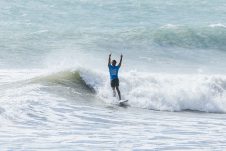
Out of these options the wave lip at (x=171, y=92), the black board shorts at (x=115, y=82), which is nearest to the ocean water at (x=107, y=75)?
the wave lip at (x=171, y=92)

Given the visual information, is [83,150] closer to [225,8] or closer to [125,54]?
[125,54]

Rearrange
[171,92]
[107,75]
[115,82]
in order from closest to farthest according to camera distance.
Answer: [115,82] → [171,92] → [107,75]

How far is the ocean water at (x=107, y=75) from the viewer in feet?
50.9

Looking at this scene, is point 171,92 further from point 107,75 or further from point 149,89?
point 107,75

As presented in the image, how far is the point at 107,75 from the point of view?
75.2 ft

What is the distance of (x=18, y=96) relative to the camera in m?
19.1

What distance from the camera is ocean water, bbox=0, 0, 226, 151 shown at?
15.5 meters

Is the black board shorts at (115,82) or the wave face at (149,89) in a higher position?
the black board shorts at (115,82)

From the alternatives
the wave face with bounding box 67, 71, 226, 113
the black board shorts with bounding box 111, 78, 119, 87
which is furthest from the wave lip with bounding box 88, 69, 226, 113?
the black board shorts with bounding box 111, 78, 119, 87

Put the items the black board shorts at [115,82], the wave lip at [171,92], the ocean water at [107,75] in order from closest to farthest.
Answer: the ocean water at [107,75] → the black board shorts at [115,82] → the wave lip at [171,92]

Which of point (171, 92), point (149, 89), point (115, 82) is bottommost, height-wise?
point (171, 92)

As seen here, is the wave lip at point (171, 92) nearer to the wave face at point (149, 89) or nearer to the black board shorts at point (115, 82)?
the wave face at point (149, 89)

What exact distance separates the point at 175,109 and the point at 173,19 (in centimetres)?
1872

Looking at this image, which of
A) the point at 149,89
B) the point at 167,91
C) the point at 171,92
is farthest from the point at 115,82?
the point at 171,92
